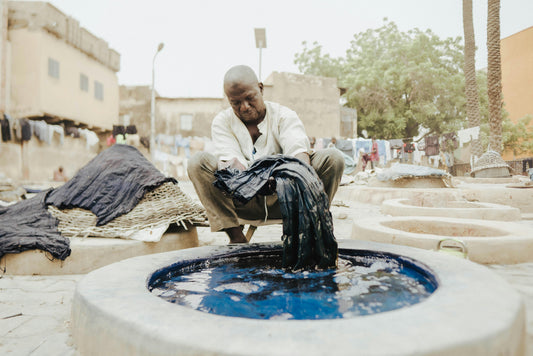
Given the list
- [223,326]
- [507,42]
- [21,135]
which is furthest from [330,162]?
[507,42]

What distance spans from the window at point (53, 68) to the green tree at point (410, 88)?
16.5m

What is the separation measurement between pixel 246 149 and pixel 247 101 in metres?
0.46

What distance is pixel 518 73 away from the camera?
25.8 m

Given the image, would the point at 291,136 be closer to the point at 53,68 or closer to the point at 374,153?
the point at 374,153

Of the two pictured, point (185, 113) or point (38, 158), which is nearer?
point (38, 158)

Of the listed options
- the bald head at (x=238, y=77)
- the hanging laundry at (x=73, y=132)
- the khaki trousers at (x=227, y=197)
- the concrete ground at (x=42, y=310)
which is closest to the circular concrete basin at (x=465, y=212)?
the concrete ground at (x=42, y=310)

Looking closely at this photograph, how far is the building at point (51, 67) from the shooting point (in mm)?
17312

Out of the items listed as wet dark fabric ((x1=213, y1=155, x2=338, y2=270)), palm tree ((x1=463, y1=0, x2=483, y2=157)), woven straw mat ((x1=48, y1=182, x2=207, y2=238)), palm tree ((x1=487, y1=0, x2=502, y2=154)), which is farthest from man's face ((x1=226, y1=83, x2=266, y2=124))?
palm tree ((x1=463, y1=0, x2=483, y2=157))

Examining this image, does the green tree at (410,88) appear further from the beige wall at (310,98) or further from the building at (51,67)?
the building at (51,67)

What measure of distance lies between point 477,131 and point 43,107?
1884cm

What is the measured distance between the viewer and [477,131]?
1439 cm

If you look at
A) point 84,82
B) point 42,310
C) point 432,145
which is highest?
point 84,82

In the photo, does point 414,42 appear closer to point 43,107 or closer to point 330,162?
point 43,107

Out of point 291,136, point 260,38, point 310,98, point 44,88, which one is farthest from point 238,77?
point 44,88
